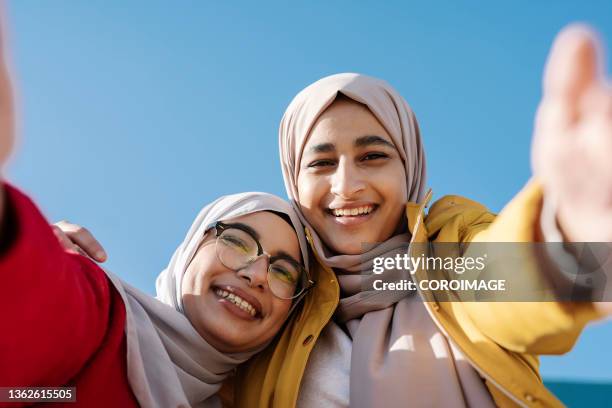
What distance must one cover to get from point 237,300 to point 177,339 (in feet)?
0.77

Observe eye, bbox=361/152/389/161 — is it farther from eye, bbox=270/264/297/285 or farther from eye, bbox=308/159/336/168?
eye, bbox=270/264/297/285

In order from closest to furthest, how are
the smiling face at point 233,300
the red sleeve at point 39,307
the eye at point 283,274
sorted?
the red sleeve at point 39,307 → the smiling face at point 233,300 → the eye at point 283,274

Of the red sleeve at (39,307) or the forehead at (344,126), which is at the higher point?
the forehead at (344,126)

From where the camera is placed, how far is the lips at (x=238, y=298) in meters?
2.16

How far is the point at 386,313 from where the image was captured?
7.22 ft

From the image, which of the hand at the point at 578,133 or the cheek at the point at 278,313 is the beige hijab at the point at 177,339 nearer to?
the cheek at the point at 278,313

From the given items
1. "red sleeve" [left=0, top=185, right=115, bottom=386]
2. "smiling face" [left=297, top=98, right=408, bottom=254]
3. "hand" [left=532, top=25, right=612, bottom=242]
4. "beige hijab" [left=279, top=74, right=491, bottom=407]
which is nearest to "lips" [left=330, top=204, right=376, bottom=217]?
"smiling face" [left=297, top=98, right=408, bottom=254]

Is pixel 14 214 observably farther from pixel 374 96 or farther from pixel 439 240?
pixel 374 96

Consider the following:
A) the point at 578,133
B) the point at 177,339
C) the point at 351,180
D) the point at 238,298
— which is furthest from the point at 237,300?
A: the point at 578,133

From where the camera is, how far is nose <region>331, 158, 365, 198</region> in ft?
7.57

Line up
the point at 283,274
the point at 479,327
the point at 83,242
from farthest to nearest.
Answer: the point at 283,274
the point at 83,242
the point at 479,327

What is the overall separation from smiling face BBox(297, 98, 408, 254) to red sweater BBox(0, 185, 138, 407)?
92cm

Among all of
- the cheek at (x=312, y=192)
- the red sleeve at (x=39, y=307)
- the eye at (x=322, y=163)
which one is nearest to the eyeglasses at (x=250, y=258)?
the cheek at (x=312, y=192)

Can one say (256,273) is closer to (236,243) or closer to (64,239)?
(236,243)
